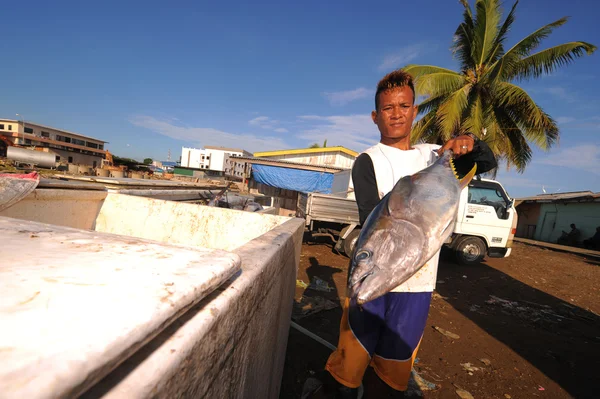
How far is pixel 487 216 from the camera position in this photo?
7.60 meters

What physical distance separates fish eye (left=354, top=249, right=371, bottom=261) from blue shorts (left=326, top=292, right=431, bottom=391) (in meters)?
0.55

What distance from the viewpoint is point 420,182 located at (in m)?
1.47

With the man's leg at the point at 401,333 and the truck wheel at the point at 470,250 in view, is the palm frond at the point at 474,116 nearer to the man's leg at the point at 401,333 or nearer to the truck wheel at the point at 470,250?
the truck wheel at the point at 470,250

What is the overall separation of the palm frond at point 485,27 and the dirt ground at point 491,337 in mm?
9920

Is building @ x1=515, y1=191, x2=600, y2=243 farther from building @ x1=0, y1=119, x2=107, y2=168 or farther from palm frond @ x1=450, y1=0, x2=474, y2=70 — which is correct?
building @ x1=0, y1=119, x2=107, y2=168

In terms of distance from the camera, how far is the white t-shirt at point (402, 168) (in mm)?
1663

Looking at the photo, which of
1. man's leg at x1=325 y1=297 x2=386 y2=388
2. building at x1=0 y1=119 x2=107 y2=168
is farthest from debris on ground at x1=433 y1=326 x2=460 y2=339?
building at x1=0 y1=119 x2=107 y2=168

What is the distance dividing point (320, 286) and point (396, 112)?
12.4 feet

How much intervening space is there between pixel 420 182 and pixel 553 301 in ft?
22.5

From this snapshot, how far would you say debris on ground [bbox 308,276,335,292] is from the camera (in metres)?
4.87

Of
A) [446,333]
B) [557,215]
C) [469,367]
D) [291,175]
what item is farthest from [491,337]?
[557,215]

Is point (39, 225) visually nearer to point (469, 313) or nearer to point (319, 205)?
Result: point (469, 313)

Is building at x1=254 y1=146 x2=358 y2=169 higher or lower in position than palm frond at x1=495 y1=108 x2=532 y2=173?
lower

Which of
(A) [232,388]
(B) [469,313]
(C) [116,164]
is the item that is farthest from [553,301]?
(C) [116,164]
